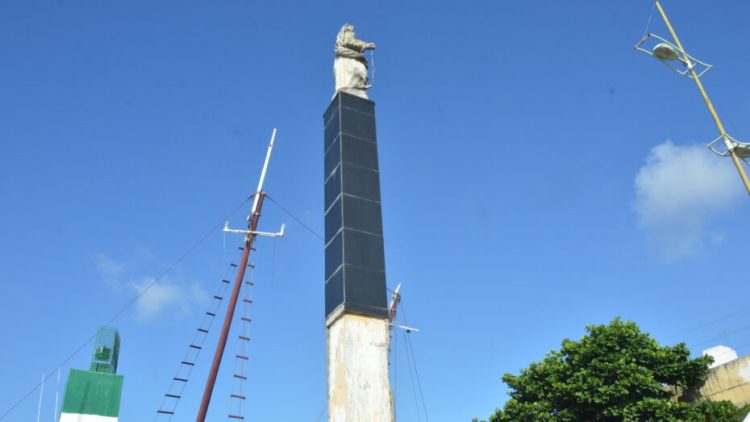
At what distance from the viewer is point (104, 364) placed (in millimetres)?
20750

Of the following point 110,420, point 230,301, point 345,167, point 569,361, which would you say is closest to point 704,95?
point 569,361

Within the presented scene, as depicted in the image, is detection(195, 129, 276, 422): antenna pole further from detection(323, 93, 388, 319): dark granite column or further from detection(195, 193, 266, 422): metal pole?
detection(323, 93, 388, 319): dark granite column

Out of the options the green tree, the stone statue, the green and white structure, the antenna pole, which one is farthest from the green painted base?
the stone statue

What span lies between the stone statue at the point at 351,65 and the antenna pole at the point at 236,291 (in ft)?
61.0

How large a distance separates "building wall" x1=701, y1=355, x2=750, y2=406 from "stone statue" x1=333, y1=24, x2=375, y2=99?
15639mm

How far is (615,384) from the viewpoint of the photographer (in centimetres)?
2028

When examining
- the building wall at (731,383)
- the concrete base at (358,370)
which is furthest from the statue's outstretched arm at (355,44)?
the building wall at (731,383)

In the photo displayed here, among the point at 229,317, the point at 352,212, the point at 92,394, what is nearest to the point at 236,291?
the point at 229,317

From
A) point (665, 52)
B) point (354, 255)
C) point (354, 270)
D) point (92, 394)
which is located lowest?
point (354, 270)

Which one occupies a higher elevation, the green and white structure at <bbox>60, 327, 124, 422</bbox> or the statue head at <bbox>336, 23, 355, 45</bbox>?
the statue head at <bbox>336, 23, 355, 45</bbox>

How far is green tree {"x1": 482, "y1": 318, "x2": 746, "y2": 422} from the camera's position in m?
19.6

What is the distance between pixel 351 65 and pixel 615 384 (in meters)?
13.9

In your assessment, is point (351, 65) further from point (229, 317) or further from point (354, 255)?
point (229, 317)

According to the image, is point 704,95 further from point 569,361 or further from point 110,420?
point 110,420
